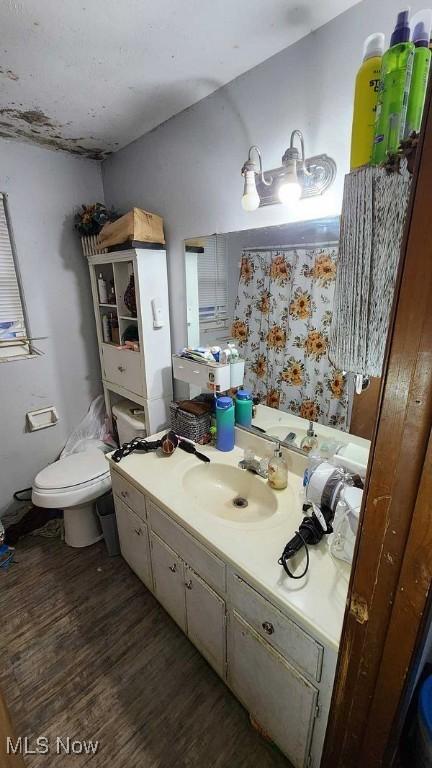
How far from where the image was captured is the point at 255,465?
1345 mm

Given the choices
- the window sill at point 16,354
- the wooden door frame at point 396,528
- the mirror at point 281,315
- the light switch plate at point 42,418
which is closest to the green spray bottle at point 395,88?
the wooden door frame at point 396,528

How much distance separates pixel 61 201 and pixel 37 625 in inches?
88.3

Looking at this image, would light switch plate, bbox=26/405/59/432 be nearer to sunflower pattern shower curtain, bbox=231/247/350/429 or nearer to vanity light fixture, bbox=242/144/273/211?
sunflower pattern shower curtain, bbox=231/247/350/429

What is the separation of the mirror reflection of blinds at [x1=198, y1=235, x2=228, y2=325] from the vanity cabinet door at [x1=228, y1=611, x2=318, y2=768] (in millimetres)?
1194

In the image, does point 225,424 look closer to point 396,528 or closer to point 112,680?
point 396,528

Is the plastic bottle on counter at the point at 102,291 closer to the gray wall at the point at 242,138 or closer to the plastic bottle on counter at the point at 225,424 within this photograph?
the gray wall at the point at 242,138

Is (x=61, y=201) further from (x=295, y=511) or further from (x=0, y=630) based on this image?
(x=0, y=630)

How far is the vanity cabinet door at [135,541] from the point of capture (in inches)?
55.8

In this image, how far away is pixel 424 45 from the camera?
0.60 metres

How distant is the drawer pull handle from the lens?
2.88ft

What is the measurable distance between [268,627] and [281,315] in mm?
1046

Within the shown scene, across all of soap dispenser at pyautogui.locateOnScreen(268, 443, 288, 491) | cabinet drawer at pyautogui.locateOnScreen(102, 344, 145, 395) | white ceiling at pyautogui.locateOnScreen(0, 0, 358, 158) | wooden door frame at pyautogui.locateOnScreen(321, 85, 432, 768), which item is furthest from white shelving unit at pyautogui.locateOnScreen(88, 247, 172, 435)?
wooden door frame at pyautogui.locateOnScreen(321, 85, 432, 768)

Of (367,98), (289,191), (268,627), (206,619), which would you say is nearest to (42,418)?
(206,619)

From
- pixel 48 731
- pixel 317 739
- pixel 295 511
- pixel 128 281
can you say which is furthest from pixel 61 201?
pixel 317 739
